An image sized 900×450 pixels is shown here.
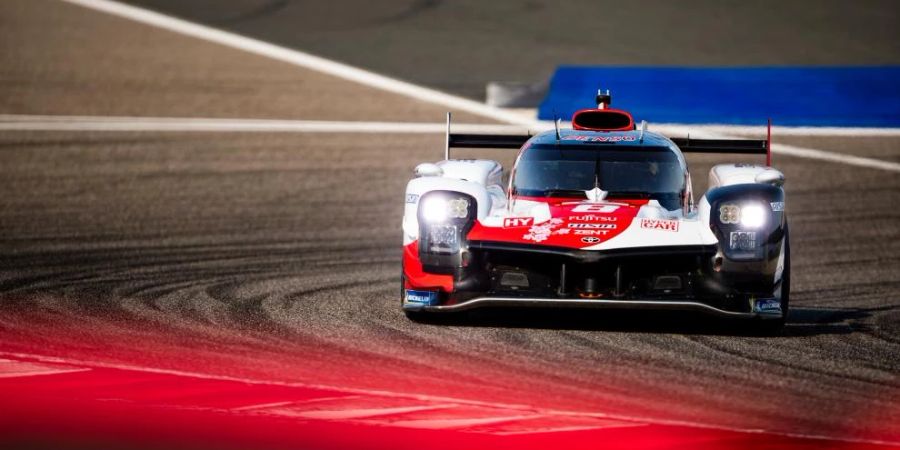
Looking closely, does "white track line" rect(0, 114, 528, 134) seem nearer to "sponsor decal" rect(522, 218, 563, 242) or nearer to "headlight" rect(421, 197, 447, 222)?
"headlight" rect(421, 197, 447, 222)

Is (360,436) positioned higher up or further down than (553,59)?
further down

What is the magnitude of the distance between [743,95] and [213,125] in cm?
643

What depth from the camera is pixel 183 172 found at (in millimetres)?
16125

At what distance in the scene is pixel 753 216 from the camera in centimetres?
805

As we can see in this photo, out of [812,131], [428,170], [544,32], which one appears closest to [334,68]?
[544,32]

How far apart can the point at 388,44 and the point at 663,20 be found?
5124mm

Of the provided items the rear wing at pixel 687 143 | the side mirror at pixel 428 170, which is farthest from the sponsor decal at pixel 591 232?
the rear wing at pixel 687 143

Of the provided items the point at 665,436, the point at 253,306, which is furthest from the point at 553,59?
the point at 665,436

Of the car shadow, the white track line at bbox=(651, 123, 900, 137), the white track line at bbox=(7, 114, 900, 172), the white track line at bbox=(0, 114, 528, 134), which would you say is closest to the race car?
the car shadow

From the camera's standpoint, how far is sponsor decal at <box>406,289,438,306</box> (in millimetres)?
8180

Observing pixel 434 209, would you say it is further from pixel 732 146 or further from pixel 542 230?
pixel 732 146

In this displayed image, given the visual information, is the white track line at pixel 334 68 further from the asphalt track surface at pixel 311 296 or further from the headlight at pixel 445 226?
the headlight at pixel 445 226

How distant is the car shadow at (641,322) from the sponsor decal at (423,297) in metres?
0.24

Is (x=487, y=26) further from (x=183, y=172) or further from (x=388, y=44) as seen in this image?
(x=183, y=172)
